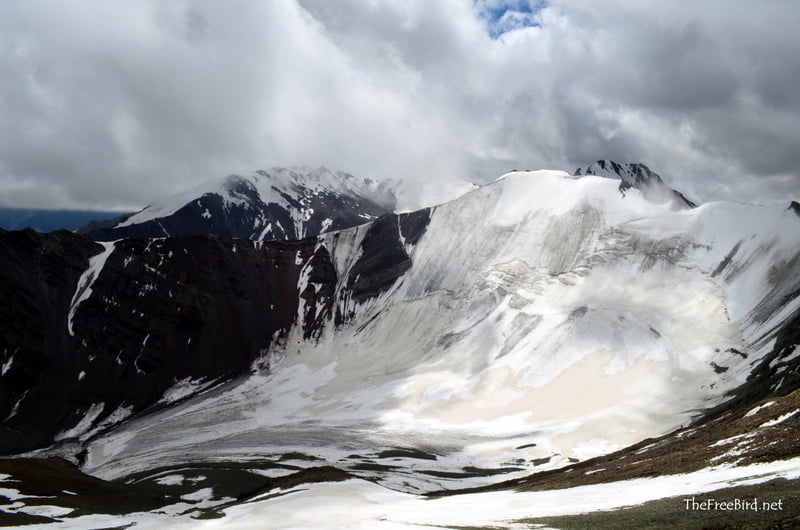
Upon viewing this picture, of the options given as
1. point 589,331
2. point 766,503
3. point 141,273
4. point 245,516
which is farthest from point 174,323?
point 766,503

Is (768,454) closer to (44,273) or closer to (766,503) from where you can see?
(766,503)

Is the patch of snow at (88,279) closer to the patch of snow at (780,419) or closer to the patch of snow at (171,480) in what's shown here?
the patch of snow at (171,480)

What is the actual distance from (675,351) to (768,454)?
10792cm

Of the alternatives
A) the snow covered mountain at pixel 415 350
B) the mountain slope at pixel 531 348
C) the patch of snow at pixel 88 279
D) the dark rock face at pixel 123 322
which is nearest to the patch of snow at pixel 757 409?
the snow covered mountain at pixel 415 350

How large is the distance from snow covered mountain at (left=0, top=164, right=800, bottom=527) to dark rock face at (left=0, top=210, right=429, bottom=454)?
53cm

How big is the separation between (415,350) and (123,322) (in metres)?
87.7

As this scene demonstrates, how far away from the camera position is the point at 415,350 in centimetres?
16800

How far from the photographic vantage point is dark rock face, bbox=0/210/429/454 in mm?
138875

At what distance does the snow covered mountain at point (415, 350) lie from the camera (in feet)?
330

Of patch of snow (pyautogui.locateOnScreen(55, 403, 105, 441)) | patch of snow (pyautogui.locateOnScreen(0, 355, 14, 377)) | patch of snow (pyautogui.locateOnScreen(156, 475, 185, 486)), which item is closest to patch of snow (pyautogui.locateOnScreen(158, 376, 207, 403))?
patch of snow (pyautogui.locateOnScreen(55, 403, 105, 441))

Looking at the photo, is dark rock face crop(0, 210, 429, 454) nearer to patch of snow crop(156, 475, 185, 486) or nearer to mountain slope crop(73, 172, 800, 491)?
mountain slope crop(73, 172, 800, 491)

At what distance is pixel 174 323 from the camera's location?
170875 mm

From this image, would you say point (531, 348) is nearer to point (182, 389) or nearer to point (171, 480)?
point (182, 389)

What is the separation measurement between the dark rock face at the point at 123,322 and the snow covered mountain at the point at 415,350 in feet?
1.75
